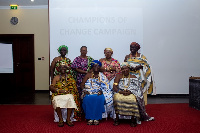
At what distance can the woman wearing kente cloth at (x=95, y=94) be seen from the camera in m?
3.70

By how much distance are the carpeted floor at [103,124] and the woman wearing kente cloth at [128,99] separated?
0.15 metres

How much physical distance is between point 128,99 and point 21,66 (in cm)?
646

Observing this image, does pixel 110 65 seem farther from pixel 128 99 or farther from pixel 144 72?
pixel 128 99

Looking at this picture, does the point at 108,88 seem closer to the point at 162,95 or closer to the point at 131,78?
the point at 131,78

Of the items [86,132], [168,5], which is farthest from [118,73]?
[168,5]

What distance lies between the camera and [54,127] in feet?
11.4

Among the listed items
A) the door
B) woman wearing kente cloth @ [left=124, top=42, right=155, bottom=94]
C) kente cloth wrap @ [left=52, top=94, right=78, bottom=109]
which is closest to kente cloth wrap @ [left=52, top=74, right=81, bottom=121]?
kente cloth wrap @ [left=52, top=94, right=78, bottom=109]

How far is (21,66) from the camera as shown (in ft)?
29.2

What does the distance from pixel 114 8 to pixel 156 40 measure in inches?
63.0

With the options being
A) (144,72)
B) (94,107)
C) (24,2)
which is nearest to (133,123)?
(94,107)

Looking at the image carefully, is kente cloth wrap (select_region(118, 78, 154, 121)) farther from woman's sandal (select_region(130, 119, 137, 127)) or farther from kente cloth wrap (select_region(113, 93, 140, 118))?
woman's sandal (select_region(130, 119, 137, 127))

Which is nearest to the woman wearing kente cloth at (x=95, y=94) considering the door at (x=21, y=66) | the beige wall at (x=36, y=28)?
the beige wall at (x=36, y=28)

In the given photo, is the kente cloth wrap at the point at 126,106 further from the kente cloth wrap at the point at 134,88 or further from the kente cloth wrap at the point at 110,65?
the kente cloth wrap at the point at 110,65

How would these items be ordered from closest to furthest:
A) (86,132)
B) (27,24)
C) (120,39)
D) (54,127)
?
(86,132)
(54,127)
(120,39)
(27,24)
